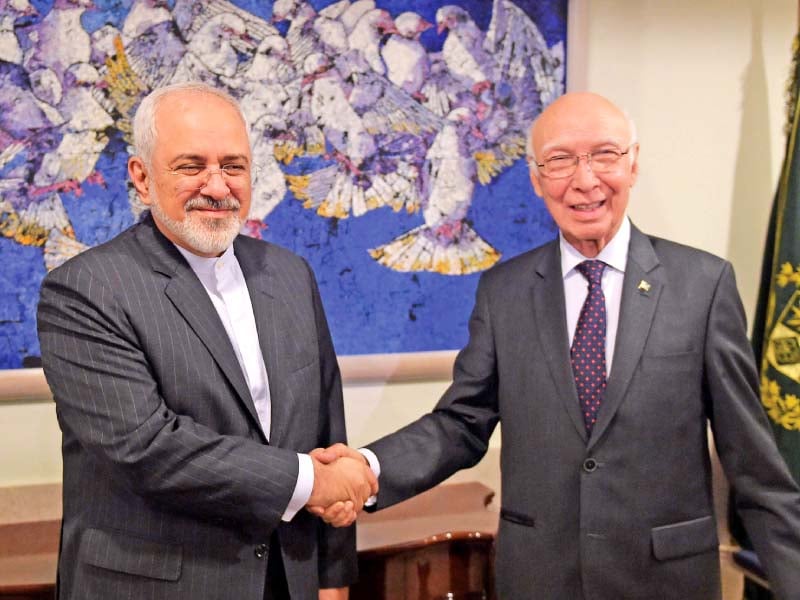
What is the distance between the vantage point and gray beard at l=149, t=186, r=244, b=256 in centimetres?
175

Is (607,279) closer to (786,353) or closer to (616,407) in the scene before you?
(616,407)

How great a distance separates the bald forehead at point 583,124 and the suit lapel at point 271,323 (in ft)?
2.30

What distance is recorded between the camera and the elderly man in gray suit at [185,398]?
1619 millimetres

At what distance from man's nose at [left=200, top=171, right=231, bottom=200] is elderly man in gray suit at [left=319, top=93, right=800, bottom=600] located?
62cm

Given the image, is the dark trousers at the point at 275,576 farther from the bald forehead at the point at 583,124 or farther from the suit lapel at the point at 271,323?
the bald forehead at the point at 583,124

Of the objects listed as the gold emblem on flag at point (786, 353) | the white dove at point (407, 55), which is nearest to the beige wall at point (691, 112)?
the gold emblem on flag at point (786, 353)

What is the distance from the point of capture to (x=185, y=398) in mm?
1675

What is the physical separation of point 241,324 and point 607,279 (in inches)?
32.6

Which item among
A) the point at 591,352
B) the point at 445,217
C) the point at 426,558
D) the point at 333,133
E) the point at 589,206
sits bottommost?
the point at 426,558

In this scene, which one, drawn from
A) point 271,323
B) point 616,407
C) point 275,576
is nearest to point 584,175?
point 616,407

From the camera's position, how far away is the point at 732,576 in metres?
2.87

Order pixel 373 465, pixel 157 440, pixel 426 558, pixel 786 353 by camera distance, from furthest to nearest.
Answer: pixel 786 353 → pixel 426 558 → pixel 373 465 → pixel 157 440

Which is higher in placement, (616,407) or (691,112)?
(691,112)

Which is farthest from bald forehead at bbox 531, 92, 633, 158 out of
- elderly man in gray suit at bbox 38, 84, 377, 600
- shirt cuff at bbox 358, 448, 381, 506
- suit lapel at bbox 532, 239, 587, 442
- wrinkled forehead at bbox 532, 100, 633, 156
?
shirt cuff at bbox 358, 448, 381, 506
